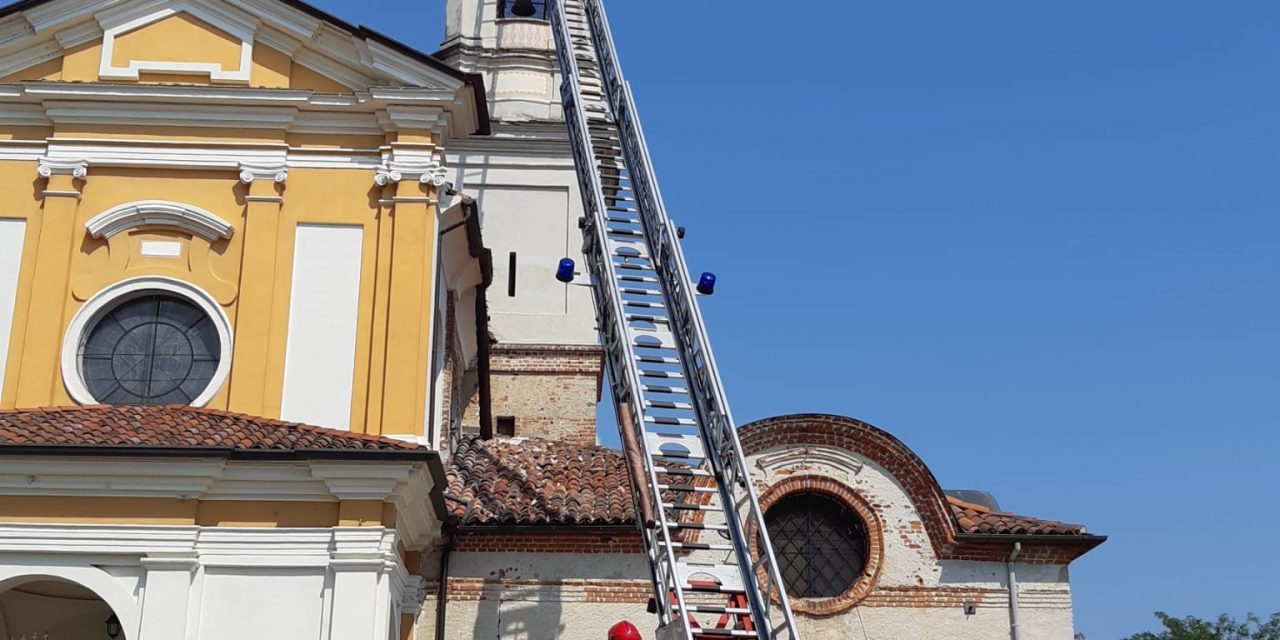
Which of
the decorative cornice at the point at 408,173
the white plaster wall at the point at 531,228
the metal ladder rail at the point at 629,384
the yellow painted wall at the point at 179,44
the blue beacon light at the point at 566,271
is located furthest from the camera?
the white plaster wall at the point at 531,228

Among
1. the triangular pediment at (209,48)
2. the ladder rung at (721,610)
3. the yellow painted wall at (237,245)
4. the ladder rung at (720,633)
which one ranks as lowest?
the ladder rung at (720,633)

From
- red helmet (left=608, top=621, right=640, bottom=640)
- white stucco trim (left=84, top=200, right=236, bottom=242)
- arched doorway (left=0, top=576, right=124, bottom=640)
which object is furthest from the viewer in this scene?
white stucco trim (left=84, top=200, right=236, bottom=242)

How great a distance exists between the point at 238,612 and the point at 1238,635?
37757mm

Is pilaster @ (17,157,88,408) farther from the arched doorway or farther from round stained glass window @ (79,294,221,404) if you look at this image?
the arched doorway

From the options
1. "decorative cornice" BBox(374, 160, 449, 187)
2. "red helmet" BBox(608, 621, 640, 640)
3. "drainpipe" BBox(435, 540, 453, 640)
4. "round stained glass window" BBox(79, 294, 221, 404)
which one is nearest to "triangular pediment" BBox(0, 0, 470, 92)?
"decorative cornice" BBox(374, 160, 449, 187)

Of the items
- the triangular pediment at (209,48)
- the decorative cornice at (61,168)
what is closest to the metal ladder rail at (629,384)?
the triangular pediment at (209,48)

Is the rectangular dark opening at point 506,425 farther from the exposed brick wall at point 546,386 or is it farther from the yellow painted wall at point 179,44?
the yellow painted wall at point 179,44

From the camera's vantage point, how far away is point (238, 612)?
39.8ft

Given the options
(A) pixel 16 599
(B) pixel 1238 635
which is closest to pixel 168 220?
(A) pixel 16 599

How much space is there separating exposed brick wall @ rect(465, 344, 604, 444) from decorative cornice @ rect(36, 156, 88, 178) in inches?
328

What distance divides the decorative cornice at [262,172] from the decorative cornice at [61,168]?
5.15 ft

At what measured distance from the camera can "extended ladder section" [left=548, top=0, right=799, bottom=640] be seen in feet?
37.4

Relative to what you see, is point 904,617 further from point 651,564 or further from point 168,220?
point 168,220

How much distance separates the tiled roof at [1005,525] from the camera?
15.5m
